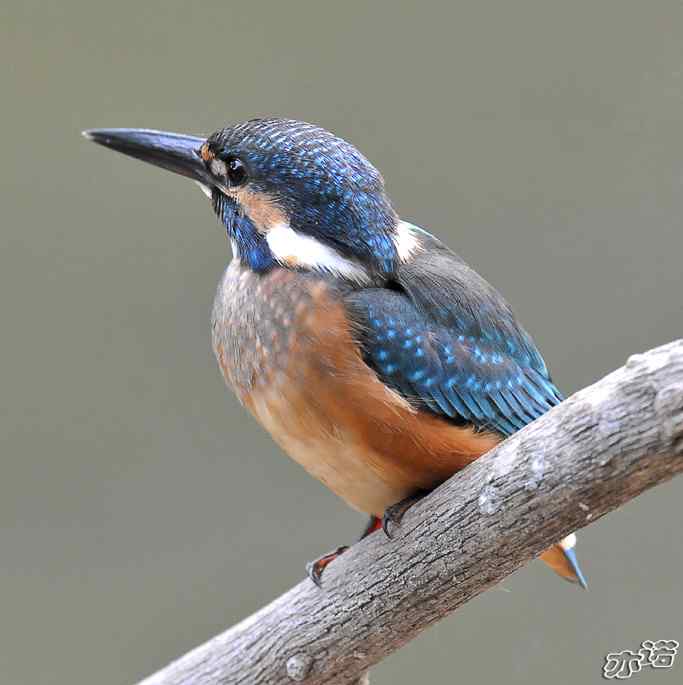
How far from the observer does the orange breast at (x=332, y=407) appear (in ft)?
5.18

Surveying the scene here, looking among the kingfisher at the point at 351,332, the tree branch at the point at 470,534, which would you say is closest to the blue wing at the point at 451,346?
the kingfisher at the point at 351,332

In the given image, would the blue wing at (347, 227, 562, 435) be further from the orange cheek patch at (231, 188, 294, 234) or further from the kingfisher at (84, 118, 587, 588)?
the orange cheek patch at (231, 188, 294, 234)

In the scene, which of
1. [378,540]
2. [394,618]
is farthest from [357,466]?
[394,618]

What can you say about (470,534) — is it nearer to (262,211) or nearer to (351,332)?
(351,332)

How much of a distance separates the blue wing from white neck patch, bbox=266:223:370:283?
4 centimetres

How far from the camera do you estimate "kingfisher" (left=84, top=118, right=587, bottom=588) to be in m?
1.59

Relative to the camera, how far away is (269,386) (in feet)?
5.34

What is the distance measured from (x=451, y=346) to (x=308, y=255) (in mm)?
237

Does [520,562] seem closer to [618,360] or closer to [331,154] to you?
[331,154]

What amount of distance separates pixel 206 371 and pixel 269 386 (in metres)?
1.41

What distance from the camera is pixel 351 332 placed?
1.59 m

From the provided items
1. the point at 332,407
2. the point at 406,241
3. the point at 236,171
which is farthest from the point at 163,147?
the point at 332,407

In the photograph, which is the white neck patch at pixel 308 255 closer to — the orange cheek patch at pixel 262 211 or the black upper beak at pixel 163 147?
the orange cheek patch at pixel 262 211

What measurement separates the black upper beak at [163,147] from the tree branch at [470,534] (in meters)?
0.63
